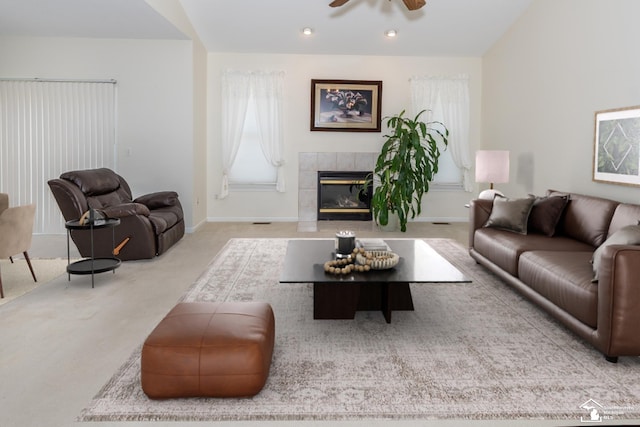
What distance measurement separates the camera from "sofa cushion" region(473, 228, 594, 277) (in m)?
3.84

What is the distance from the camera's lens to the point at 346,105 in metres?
7.81

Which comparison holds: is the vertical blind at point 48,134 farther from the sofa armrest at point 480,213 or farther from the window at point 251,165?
the sofa armrest at point 480,213

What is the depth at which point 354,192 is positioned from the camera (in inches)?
316

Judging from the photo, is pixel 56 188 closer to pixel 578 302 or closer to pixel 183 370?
pixel 183 370

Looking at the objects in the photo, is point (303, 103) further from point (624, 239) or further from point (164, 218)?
point (624, 239)

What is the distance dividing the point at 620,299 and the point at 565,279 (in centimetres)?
50

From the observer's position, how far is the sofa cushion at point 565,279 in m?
2.75

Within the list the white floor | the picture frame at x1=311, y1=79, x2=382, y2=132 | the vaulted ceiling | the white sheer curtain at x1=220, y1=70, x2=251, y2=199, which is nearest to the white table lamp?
the vaulted ceiling

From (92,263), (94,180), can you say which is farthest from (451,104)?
(92,263)

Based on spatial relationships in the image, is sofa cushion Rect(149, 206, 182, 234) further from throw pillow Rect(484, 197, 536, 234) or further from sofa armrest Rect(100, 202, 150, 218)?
throw pillow Rect(484, 197, 536, 234)

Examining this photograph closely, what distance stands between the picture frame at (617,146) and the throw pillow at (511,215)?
752 millimetres

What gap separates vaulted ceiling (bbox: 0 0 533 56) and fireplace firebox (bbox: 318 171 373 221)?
1913 millimetres

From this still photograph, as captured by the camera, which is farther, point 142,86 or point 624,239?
point 142,86

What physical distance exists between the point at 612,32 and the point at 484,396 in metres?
3.87
